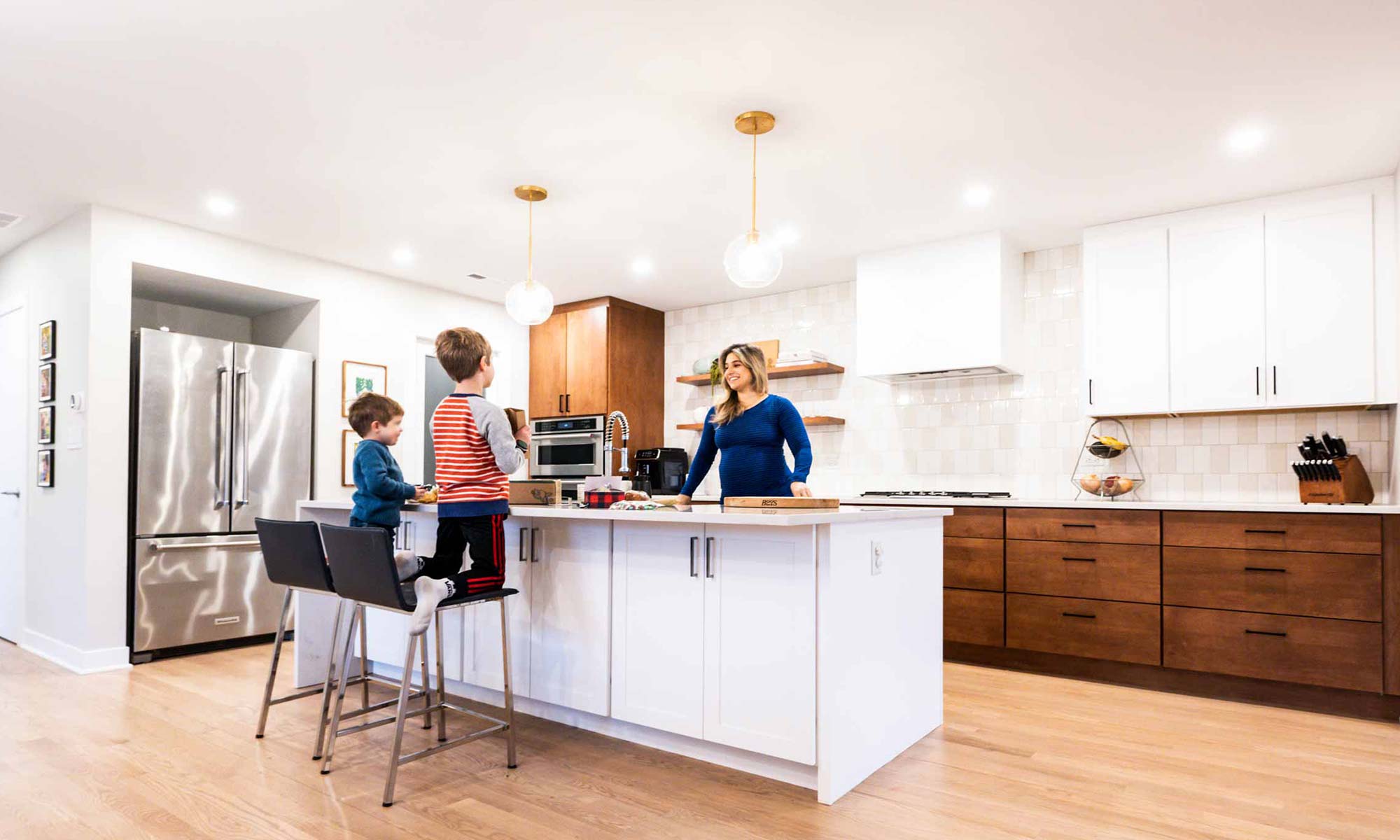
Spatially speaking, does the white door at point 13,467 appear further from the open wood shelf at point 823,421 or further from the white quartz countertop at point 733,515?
the open wood shelf at point 823,421

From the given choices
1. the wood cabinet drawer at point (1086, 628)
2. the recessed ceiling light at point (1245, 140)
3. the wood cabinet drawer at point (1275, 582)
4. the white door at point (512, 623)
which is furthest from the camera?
the wood cabinet drawer at point (1086, 628)

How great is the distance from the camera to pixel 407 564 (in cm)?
274

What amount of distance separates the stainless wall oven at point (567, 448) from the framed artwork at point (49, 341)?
122 inches

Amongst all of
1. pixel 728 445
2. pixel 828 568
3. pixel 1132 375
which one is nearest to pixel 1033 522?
pixel 1132 375

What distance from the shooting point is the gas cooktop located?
4.75 metres

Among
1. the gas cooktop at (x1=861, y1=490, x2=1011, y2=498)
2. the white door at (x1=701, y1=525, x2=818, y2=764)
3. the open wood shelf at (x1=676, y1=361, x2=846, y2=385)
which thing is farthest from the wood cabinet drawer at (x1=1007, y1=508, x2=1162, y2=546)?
the white door at (x1=701, y1=525, x2=818, y2=764)

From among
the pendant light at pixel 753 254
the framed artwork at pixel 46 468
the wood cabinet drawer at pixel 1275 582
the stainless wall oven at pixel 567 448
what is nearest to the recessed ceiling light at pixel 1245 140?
the wood cabinet drawer at pixel 1275 582

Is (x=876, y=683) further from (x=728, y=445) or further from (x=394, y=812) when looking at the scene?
(x=394, y=812)

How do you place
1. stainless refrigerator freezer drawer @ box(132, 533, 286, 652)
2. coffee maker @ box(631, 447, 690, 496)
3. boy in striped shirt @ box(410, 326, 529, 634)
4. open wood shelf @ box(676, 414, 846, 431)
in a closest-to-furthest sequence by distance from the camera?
boy in striped shirt @ box(410, 326, 529, 634) < stainless refrigerator freezer drawer @ box(132, 533, 286, 652) < open wood shelf @ box(676, 414, 846, 431) < coffee maker @ box(631, 447, 690, 496)

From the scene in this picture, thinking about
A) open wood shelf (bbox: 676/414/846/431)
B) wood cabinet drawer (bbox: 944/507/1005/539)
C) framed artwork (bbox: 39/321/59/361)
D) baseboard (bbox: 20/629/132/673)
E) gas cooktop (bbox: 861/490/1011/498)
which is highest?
framed artwork (bbox: 39/321/59/361)

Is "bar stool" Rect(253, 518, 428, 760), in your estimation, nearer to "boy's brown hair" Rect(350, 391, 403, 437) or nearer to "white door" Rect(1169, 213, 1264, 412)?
"boy's brown hair" Rect(350, 391, 403, 437)

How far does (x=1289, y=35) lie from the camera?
8.55 ft

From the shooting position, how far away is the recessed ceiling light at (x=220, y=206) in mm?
4184

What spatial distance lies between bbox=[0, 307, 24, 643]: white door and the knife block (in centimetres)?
684
